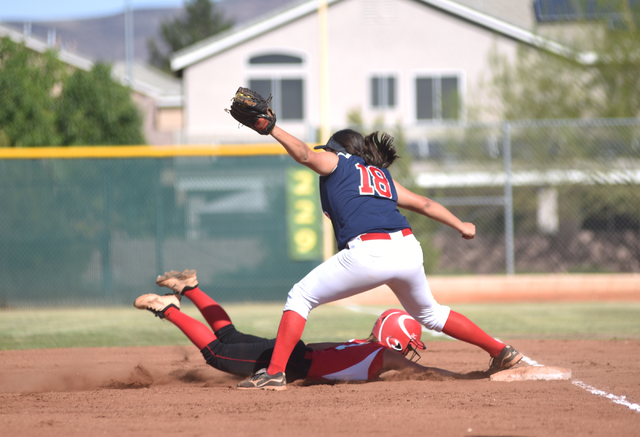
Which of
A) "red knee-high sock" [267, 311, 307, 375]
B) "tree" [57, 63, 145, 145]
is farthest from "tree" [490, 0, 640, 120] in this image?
"red knee-high sock" [267, 311, 307, 375]

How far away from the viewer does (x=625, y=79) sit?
1409cm

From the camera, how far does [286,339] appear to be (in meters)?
3.86

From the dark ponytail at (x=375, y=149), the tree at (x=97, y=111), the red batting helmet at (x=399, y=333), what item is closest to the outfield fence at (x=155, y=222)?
the tree at (x=97, y=111)

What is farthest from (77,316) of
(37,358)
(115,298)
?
(37,358)

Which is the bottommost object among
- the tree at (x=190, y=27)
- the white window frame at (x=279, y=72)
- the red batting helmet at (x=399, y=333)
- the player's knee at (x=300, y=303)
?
the red batting helmet at (x=399, y=333)

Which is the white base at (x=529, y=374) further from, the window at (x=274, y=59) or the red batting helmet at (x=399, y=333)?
the window at (x=274, y=59)

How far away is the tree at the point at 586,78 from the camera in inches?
549

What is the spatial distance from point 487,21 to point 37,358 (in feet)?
59.7

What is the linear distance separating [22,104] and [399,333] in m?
9.75

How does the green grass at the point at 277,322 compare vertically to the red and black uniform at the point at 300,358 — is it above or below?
below

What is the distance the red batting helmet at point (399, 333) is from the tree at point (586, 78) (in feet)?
38.3

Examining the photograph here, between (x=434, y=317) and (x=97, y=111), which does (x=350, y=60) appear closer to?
(x=97, y=111)

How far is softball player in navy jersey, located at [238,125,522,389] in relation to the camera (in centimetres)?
377

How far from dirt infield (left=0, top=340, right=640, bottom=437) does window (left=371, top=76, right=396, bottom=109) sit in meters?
15.9
